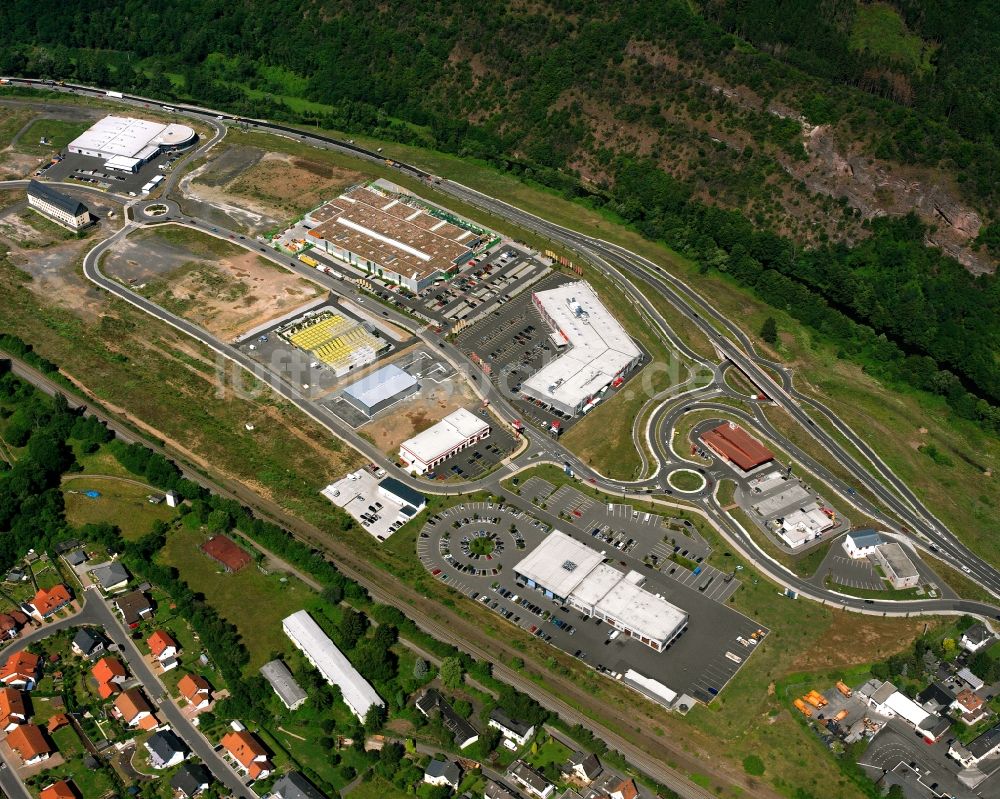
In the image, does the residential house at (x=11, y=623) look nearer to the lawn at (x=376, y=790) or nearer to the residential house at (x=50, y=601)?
the residential house at (x=50, y=601)

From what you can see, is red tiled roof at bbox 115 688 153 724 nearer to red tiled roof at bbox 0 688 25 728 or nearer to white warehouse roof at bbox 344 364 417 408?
red tiled roof at bbox 0 688 25 728

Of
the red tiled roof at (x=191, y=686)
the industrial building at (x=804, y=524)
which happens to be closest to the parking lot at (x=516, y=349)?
the industrial building at (x=804, y=524)

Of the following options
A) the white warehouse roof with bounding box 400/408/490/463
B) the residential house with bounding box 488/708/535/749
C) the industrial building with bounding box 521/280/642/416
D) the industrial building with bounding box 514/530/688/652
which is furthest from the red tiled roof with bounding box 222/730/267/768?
the industrial building with bounding box 521/280/642/416

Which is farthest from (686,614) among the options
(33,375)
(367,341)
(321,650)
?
(33,375)

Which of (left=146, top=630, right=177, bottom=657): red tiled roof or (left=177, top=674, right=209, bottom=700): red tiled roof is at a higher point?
(left=177, top=674, right=209, bottom=700): red tiled roof

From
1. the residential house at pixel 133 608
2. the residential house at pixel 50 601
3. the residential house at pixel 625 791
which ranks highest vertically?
the residential house at pixel 625 791

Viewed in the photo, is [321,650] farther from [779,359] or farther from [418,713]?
[779,359]

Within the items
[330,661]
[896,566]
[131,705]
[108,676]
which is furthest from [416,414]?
[896,566]
